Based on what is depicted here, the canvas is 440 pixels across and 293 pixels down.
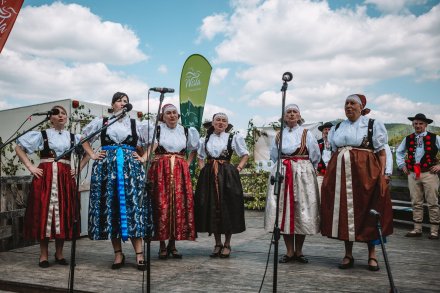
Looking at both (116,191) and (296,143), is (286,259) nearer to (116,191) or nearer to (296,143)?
(296,143)

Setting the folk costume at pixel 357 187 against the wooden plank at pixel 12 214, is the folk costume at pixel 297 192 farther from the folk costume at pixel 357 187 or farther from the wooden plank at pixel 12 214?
the wooden plank at pixel 12 214

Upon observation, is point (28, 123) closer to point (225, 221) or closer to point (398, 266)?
point (225, 221)

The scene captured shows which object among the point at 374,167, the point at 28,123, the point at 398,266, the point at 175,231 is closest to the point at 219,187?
the point at 175,231

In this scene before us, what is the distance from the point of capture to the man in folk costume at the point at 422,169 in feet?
19.5

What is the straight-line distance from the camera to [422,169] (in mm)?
6000

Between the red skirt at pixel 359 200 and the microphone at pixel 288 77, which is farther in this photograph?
the red skirt at pixel 359 200

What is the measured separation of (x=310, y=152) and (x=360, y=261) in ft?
4.18

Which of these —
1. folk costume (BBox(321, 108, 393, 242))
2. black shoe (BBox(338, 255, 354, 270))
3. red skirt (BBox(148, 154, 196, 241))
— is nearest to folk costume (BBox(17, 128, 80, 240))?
red skirt (BBox(148, 154, 196, 241))

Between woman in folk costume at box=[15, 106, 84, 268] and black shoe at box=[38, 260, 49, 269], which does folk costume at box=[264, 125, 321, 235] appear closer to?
woman in folk costume at box=[15, 106, 84, 268]

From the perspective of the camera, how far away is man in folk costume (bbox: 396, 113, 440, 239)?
5.93 metres

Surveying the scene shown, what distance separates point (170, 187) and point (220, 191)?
1.80ft

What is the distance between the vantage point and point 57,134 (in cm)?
417

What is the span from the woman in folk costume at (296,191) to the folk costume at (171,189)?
34.2 inches

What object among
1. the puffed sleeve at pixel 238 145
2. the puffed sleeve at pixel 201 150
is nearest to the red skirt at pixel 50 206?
the puffed sleeve at pixel 201 150
